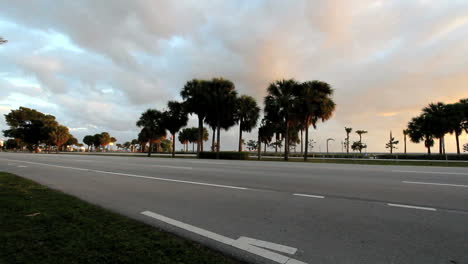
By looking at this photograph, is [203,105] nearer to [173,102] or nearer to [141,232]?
[173,102]

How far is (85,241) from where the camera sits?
275 cm

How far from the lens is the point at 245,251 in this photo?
2.72 meters

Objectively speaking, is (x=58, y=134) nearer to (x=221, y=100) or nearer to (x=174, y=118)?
(x=174, y=118)

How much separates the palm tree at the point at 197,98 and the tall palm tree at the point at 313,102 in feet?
42.7

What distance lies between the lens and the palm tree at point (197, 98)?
31766 millimetres

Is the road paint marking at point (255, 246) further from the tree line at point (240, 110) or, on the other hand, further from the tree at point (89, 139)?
the tree at point (89, 139)

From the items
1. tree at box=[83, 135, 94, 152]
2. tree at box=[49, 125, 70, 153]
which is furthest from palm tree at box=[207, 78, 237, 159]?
tree at box=[83, 135, 94, 152]

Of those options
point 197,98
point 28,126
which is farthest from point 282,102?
point 28,126

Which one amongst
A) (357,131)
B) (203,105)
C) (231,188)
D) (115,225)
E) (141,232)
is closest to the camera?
(141,232)

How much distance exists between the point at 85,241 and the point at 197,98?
30329 millimetres

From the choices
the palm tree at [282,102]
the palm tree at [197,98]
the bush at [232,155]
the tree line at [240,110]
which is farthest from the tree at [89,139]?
the palm tree at [282,102]

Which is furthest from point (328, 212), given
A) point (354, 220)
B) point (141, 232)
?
point (141, 232)

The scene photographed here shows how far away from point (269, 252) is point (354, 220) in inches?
76.6

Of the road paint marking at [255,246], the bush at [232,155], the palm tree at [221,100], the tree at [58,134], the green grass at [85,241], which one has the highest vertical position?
the palm tree at [221,100]
